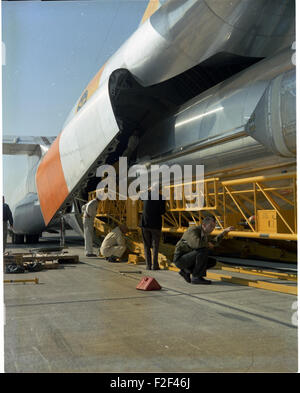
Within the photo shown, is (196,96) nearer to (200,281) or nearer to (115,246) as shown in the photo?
(115,246)

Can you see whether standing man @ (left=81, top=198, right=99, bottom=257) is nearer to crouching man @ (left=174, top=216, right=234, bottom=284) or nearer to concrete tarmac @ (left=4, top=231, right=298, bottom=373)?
concrete tarmac @ (left=4, top=231, right=298, bottom=373)

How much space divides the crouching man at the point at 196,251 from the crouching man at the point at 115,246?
10.1 feet

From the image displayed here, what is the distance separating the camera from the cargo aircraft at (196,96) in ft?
19.0

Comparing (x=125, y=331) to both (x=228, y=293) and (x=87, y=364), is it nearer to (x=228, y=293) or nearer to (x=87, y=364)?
(x=87, y=364)

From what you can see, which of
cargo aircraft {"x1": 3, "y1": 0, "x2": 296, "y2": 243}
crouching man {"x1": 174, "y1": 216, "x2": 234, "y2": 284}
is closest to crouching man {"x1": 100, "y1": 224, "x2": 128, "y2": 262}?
cargo aircraft {"x1": 3, "y1": 0, "x2": 296, "y2": 243}

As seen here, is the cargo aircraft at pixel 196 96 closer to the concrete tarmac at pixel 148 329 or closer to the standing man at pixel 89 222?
the standing man at pixel 89 222

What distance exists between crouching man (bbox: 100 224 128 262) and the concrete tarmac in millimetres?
3107

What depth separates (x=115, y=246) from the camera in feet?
28.3

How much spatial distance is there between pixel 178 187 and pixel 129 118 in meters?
3.24

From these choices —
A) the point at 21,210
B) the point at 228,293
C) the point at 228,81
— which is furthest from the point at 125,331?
the point at 21,210

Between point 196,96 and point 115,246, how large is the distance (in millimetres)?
3744

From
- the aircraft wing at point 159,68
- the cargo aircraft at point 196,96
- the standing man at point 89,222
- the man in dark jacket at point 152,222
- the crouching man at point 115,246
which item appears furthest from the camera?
the standing man at point 89,222

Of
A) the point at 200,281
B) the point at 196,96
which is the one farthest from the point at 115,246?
the point at 196,96

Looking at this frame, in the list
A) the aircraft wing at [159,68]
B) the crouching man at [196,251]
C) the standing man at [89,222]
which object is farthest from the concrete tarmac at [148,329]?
the standing man at [89,222]
